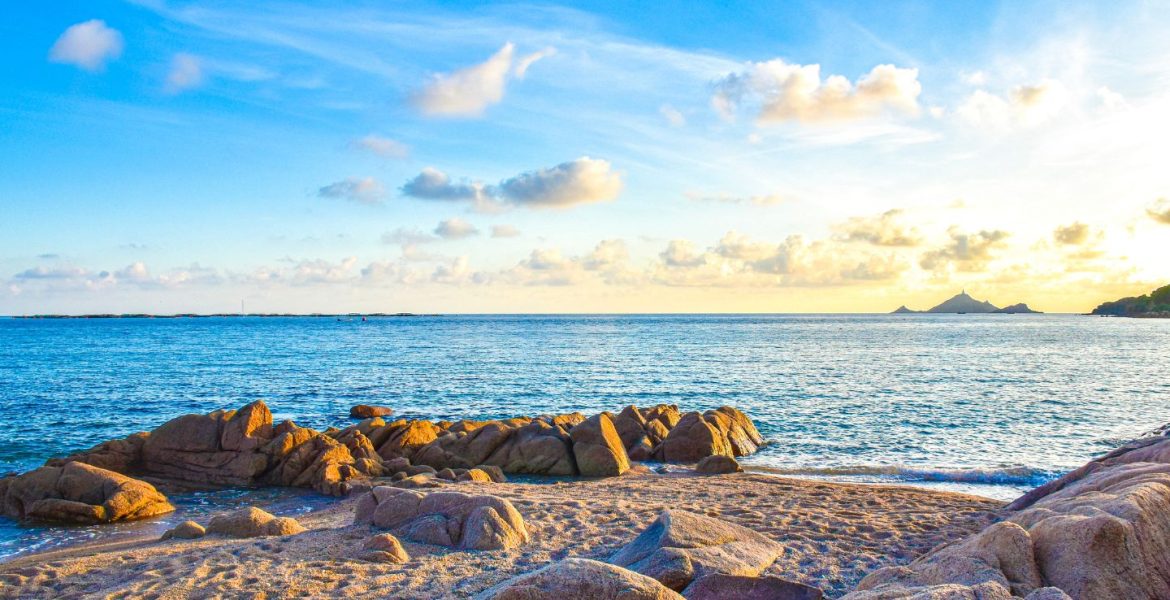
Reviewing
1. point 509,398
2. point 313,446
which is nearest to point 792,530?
point 313,446

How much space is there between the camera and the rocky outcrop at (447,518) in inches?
470

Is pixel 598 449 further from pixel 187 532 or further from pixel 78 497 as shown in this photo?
pixel 78 497

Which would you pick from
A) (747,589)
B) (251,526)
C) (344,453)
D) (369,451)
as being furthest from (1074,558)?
(369,451)

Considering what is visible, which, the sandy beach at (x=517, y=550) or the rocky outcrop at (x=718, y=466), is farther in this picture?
the rocky outcrop at (x=718, y=466)

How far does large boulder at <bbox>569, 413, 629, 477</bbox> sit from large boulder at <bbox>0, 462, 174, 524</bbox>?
35.2ft

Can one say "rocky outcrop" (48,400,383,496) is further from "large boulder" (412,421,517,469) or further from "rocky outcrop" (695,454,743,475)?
"rocky outcrop" (695,454,743,475)

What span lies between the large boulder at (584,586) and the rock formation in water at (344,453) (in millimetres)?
11574

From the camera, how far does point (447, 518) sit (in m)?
12.6

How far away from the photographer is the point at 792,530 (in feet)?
43.4

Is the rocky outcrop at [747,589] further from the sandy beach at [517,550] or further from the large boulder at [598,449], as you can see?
the large boulder at [598,449]

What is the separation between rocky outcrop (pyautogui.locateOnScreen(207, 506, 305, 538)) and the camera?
13141 millimetres

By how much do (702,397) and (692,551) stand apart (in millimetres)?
29876

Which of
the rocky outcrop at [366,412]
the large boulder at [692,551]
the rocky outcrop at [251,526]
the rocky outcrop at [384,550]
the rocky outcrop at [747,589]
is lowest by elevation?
the rocky outcrop at [366,412]

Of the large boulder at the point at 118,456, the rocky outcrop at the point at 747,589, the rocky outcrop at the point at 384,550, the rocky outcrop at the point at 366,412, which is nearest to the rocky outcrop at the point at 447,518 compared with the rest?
the rocky outcrop at the point at 384,550
